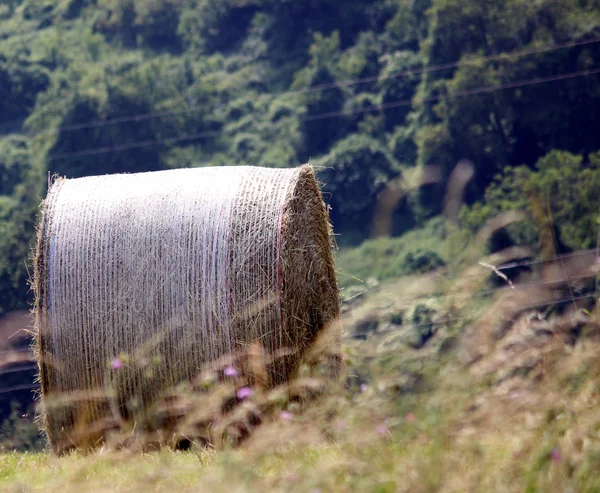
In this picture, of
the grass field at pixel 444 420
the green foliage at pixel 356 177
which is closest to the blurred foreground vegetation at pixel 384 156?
the grass field at pixel 444 420

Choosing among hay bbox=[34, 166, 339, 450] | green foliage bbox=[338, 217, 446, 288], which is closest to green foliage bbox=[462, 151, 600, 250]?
green foliage bbox=[338, 217, 446, 288]

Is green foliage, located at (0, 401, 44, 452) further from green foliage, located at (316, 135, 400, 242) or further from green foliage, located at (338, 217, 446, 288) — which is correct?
green foliage, located at (316, 135, 400, 242)

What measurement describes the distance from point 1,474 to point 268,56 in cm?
5665

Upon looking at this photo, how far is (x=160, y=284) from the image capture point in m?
7.00

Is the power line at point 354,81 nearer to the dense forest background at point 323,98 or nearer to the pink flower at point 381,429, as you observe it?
the dense forest background at point 323,98

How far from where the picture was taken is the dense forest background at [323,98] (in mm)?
43469

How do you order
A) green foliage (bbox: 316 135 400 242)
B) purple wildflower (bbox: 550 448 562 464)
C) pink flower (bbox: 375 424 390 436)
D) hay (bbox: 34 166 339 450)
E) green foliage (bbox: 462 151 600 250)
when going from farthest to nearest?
green foliage (bbox: 316 135 400 242), green foliage (bbox: 462 151 600 250), hay (bbox: 34 166 339 450), pink flower (bbox: 375 424 390 436), purple wildflower (bbox: 550 448 562 464)

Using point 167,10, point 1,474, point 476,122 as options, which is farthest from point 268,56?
point 1,474

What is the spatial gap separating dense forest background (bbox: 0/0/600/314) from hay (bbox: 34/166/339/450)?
88.0 feet

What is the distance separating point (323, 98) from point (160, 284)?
48.4 m

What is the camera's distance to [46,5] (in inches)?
2724

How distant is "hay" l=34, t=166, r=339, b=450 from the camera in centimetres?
689

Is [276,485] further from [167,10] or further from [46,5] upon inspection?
[46,5]

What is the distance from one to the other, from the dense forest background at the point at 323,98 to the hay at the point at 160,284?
26808 mm
